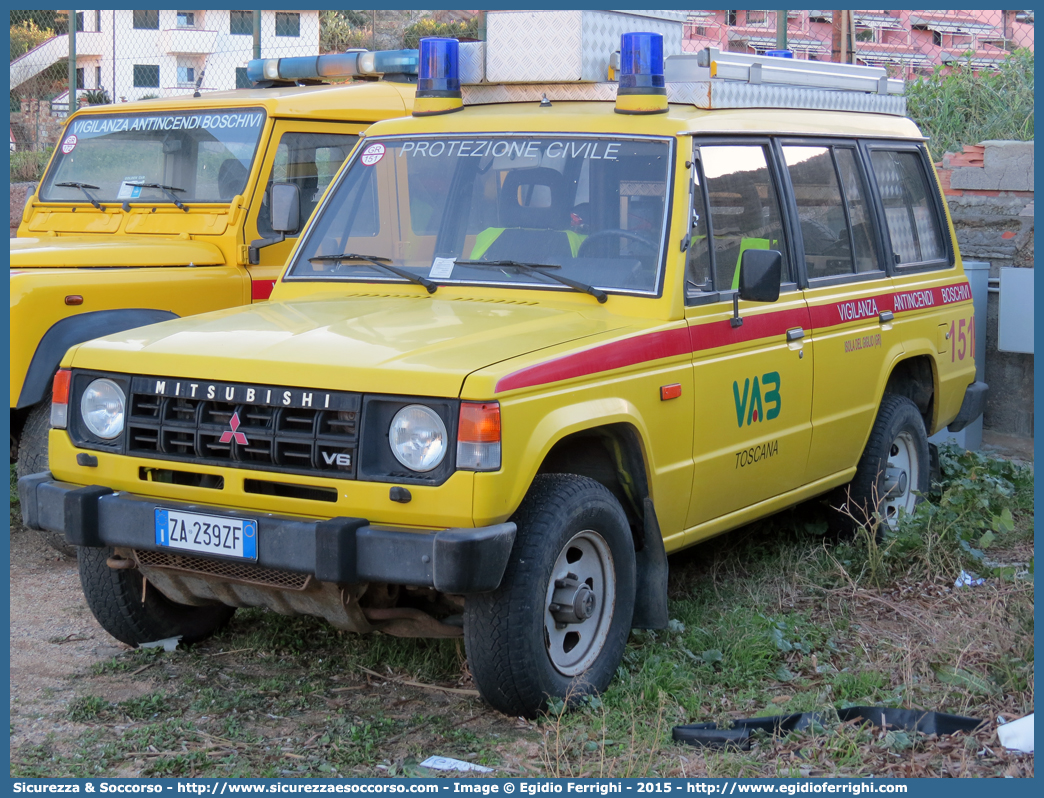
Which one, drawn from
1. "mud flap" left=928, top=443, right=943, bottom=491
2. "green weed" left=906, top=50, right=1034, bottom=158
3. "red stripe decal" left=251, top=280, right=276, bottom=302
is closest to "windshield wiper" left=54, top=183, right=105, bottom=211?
"red stripe decal" left=251, top=280, right=276, bottom=302

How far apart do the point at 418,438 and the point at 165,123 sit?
156 inches

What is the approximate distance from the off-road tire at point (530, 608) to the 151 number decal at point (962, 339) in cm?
321

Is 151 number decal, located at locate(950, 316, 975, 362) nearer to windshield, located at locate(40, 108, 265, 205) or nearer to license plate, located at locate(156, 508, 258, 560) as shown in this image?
windshield, located at locate(40, 108, 265, 205)

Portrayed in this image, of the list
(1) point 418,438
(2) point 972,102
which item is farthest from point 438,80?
(2) point 972,102

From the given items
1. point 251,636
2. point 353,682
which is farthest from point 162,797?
point 251,636

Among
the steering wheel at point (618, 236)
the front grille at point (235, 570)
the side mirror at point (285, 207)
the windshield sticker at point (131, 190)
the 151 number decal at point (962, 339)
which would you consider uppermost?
the windshield sticker at point (131, 190)

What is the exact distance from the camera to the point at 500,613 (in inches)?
145

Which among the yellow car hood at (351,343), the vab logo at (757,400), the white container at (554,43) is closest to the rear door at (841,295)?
the vab logo at (757,400)

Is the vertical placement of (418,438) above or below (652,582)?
above

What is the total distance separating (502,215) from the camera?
4633 millimetres

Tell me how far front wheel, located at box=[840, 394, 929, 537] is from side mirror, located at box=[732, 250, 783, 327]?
1575 millimetres

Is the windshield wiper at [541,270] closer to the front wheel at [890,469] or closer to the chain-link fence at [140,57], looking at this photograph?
the front wheel at [890,469]

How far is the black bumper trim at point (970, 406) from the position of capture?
6.67m

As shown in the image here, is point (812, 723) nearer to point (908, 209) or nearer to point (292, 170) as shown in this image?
point (908, 209)
